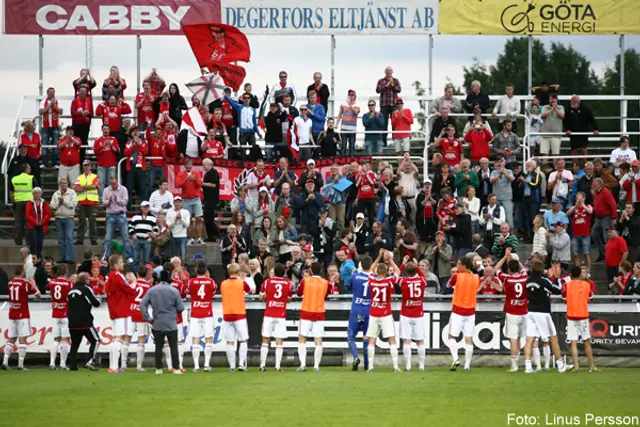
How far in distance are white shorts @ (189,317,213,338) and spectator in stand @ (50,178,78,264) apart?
245 inches

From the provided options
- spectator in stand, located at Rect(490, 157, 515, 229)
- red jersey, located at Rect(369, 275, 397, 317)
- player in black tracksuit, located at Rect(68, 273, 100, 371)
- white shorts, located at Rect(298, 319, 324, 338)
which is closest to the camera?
red jersey, located at Rect(369, 275, 397, 317)

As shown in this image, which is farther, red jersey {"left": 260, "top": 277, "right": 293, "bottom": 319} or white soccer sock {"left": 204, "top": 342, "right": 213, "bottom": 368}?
white soccer sock {"left": 204, "top": 342, "right": 213, "bottom": 368}

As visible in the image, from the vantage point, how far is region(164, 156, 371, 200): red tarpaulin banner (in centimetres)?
2828

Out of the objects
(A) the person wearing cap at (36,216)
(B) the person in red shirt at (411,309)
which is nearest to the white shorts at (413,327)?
(B) the person in red shirt at (411,309)

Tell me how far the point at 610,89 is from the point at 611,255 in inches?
2150

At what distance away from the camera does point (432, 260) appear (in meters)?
25.2

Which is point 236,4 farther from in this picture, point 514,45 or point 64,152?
point 514,45

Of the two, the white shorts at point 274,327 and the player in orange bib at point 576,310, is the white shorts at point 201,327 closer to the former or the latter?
the white shorts at point 274,327

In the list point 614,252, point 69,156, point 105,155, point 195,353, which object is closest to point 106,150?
point 105,155

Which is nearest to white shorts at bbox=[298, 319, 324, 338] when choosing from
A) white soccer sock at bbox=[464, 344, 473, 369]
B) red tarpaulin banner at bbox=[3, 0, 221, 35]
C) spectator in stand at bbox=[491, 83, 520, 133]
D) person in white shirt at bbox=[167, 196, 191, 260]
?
white soccer sock at bbox=[464, 344, 473, 369]

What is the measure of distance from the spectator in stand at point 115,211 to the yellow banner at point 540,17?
9.68m

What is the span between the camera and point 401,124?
97.3ft

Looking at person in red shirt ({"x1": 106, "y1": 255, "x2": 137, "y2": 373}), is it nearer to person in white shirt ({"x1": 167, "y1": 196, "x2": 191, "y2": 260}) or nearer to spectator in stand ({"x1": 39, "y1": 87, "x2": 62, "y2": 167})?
person in white shirt ({"x1": 167, "y1": 196, "x2": 191, "y2": 260})

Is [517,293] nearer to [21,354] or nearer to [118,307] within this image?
[118,307]
